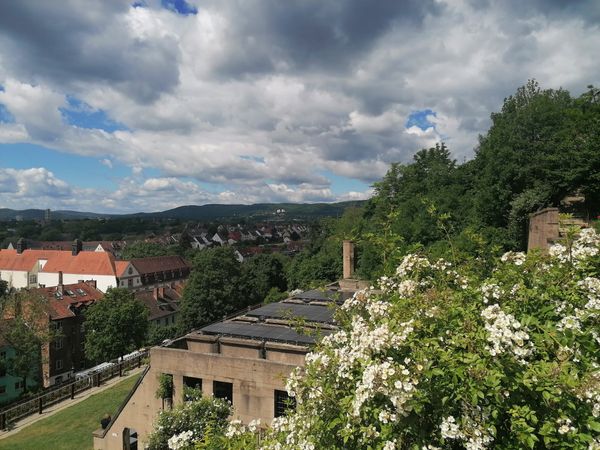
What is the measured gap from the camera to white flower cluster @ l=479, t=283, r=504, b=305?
5745mm

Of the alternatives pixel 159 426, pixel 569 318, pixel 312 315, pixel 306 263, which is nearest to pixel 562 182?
pixel 312 315

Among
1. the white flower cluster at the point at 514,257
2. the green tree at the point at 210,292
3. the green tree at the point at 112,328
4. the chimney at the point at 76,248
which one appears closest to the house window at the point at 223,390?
the white flower cluster at the point at 514,257

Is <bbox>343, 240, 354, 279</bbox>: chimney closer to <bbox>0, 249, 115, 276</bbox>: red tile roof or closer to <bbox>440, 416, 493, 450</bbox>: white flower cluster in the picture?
<bbox>440, 416, 493, 450</bbox>: white flower cluster

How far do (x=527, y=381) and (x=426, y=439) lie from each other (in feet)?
4.35

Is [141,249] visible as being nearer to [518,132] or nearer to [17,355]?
[17,355]

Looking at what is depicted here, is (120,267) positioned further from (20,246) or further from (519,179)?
(519,179)

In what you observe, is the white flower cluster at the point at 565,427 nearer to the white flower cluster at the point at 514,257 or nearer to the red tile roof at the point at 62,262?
the white flower cluster at the point at 514,257

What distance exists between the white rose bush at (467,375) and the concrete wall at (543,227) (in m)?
18.2

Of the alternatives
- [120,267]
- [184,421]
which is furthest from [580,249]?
[120,267]

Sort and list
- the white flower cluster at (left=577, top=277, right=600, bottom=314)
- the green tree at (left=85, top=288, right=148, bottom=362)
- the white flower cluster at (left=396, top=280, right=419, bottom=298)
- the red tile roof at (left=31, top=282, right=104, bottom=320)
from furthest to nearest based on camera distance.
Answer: the red tile roof at (left=31, top=282, right=104, bottom=320)
the green tree at (left=85, top=288, right=148, bottom=362)
the white flower cluster at (left=396, top=280, right=419, bottom=298)
the white flower cluster at (left=577, top=277, right=600, bottom=314)

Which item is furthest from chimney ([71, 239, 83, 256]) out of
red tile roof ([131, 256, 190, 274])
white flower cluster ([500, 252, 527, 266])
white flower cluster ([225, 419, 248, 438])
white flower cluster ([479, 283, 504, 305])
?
white flower cluster ([479, 283, 504, 305])

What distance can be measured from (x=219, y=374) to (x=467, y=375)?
13.8m

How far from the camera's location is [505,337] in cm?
421

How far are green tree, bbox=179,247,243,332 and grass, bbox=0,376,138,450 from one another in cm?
2138
